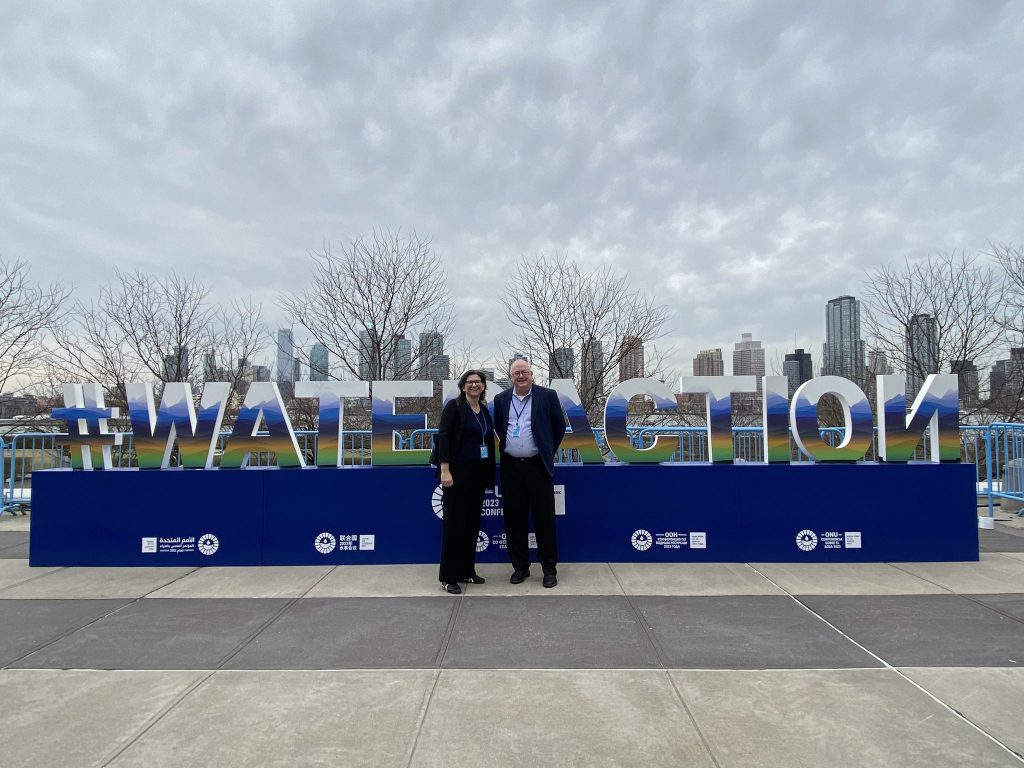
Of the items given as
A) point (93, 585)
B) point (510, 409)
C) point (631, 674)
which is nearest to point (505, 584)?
point (510, 409)

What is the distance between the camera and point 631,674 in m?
3.64

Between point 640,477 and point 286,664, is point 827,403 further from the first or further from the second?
point 286,664

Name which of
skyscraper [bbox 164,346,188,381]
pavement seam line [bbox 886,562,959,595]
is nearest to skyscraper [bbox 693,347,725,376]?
pavement seam line [bbox 886,562,959,595]

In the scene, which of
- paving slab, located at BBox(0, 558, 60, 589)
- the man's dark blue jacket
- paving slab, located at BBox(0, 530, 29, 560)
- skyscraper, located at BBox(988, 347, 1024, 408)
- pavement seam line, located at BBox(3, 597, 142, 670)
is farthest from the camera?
skyscraper, located at BBox(988, 347, 1024, 408)

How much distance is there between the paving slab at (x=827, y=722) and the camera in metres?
2.75

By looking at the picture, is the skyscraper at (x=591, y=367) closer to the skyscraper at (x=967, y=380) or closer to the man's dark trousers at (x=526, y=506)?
the man's dark trousers at (x=526, y=506)

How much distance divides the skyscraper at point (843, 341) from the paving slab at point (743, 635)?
13.2 meters

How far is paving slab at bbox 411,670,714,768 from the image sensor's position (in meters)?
2.78

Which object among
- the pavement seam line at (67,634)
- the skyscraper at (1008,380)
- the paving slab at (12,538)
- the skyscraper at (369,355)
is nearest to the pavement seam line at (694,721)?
the pavement seam line at (67,634)

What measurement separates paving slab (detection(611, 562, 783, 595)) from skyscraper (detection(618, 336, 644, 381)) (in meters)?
8.46

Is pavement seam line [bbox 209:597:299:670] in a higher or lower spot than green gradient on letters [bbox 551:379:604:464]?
lower

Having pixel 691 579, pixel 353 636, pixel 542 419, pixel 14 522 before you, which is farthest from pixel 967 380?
pixel 14 522

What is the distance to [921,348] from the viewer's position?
50.8 feet

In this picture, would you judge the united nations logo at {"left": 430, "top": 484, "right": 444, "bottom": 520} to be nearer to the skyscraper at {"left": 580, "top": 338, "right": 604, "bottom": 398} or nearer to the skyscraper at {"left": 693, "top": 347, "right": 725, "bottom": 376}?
the skyscraper at {"left": 693, "top": 347, "right": 725, "bottom": 376}
